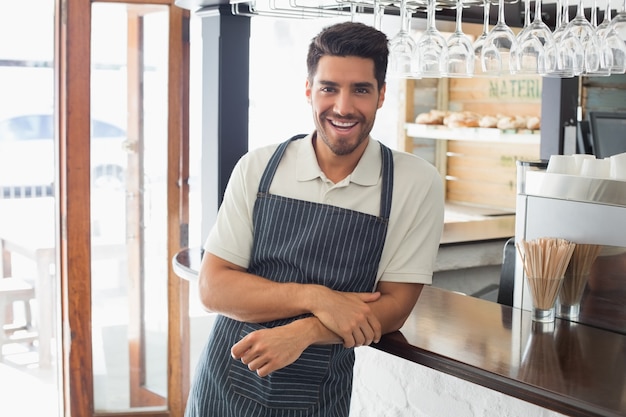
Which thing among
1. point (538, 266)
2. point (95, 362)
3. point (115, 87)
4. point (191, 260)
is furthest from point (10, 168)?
point (538, 266)

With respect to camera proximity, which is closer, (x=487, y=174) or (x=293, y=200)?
(x=293, y=200)

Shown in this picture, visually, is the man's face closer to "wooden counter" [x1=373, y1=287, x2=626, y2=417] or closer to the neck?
the neck

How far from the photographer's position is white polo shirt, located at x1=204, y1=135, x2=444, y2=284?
2.07 meters

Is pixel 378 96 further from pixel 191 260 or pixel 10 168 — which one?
pixel 10 168

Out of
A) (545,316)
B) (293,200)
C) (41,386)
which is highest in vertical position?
(293,200)

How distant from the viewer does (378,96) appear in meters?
2.07

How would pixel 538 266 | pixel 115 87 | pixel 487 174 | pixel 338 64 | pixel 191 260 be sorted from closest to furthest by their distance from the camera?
pixel 338 64 → pixel 538 266 → pixel 191 260 → pixel 115 87 → pixel 487 174

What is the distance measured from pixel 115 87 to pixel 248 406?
251cm

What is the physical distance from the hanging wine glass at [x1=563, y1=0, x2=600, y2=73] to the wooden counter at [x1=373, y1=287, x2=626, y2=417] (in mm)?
760

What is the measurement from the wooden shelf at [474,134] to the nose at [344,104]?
9.98ft

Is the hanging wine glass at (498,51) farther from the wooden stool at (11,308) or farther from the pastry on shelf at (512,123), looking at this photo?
the wooden stool at (11,308)

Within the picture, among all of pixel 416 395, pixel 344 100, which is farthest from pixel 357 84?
pixel 416 395

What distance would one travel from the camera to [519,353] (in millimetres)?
2080

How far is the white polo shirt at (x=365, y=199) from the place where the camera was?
207cm
